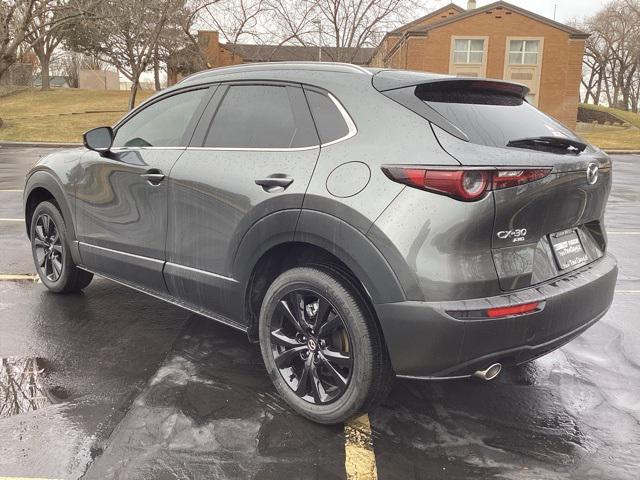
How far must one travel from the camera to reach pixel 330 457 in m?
2.67

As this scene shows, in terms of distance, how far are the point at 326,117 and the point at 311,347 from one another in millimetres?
1169

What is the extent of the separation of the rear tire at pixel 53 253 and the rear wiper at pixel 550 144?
11.5ft

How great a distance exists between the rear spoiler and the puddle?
241cm

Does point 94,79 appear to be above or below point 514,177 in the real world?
above

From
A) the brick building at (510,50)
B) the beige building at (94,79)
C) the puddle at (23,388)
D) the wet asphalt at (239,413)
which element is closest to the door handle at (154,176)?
the wet asphalt at (239,413)

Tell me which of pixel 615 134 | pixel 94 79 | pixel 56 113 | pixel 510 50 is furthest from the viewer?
pixel 94 79

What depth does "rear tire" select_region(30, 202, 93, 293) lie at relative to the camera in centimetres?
469

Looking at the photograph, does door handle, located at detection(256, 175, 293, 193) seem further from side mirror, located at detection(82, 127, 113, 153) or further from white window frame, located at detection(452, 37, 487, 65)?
white window frame, located at detection(452, 37, 487, 65)

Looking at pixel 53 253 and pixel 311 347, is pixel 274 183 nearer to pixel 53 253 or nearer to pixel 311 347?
pixel 311 347

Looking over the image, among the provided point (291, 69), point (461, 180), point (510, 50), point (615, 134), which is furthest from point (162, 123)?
point (510, 50)

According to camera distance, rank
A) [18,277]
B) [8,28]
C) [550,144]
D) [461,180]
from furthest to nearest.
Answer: [8,28] < [18,277] < [550,144] < [461,180]

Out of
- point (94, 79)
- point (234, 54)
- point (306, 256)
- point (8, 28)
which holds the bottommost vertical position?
point (306, 256)

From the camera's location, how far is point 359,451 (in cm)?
271

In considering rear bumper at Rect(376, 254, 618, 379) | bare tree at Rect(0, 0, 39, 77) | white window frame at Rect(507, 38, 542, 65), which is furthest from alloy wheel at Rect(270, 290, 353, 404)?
white window frame at Rect(507, 38, 542, 65)
